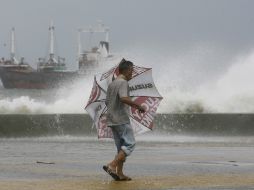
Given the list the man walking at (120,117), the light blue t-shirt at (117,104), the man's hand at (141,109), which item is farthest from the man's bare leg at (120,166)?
the man's hand at (141,109)

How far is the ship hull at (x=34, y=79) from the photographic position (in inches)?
5443

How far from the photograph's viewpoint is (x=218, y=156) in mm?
15406

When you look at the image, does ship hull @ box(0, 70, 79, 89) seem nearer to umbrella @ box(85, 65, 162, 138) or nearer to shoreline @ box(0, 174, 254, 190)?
umbrella @ box(85, 65, 162, 138)

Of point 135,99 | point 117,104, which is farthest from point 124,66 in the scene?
point 135,99

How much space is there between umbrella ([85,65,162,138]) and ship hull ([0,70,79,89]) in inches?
4913

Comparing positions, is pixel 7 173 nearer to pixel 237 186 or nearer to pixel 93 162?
pixel 93 162

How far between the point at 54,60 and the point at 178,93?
123864 millimetres

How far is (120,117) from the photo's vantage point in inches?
434

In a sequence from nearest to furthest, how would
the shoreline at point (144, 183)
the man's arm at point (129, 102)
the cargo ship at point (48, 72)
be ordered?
the shoreline at point (144, 183)
the man's arm at point (129, 102)
the cargo ship at point (48, 72)

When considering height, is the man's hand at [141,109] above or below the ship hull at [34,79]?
above

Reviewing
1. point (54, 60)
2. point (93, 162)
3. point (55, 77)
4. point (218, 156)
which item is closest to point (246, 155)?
point (218, 156)

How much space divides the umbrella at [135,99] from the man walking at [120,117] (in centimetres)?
60

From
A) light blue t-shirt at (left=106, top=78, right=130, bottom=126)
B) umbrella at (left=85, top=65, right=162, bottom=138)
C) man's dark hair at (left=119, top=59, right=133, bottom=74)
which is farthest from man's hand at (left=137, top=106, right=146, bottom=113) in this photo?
umbrella at (left=85, top=65, right=162, bottom=138)

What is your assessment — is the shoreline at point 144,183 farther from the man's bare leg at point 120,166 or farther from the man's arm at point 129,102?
the man's arm at point 129,102
